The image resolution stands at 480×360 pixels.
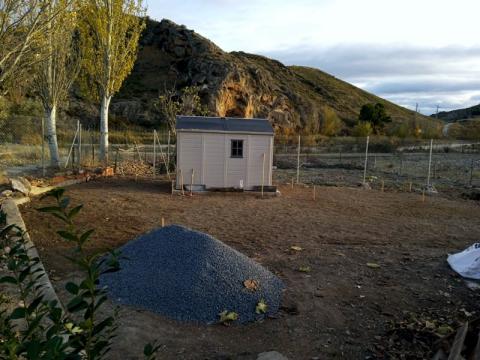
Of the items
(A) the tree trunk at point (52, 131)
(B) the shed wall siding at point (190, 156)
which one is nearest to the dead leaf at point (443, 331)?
(B) the shed wall siding at point (190, 156)

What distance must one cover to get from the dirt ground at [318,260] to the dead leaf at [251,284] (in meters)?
0.45

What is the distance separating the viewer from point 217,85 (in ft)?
157

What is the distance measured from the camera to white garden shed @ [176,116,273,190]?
14.9 metres

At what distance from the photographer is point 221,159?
15.1 meters

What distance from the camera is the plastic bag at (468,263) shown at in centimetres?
719

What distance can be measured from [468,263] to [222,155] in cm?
910

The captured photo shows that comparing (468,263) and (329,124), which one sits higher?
(329,124)

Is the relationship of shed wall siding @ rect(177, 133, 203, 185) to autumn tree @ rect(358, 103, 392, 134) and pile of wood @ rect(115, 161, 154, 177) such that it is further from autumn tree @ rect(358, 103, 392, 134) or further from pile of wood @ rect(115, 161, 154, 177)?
autumn tree @ rect(358, 103, 392, 134)

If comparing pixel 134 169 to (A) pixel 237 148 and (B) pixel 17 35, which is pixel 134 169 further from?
(B) pixel 17 35

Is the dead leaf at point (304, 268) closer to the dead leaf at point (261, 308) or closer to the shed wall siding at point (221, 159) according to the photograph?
the dead leaf at point (261, 308)

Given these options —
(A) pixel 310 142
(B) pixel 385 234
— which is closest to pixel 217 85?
(A) pixel 310 142

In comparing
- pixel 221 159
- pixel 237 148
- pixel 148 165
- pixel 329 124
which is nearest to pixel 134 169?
pixel 148 165

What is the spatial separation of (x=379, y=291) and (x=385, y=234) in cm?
386

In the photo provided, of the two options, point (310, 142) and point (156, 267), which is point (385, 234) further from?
point (310, 142)
